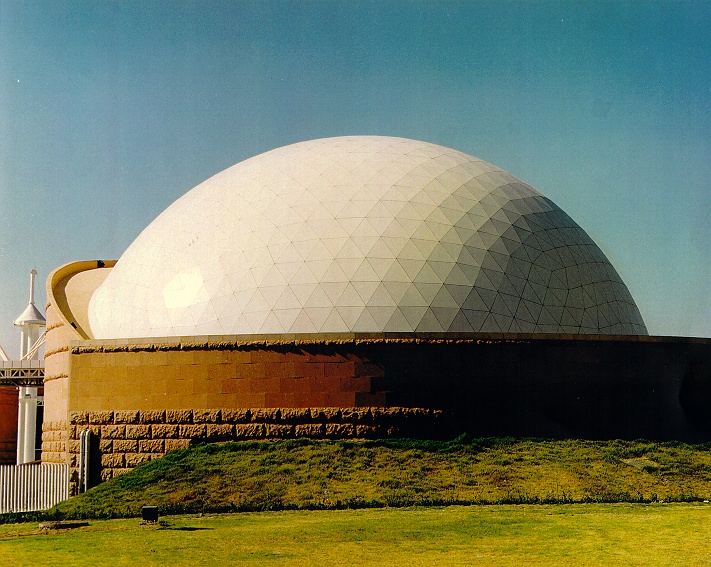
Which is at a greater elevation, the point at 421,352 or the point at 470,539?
the point at 421,352

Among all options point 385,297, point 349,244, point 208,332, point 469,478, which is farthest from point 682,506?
point 208,332

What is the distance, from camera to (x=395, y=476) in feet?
69.7

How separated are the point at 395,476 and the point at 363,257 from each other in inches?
265

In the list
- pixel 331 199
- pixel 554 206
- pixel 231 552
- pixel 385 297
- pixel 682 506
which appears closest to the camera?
pixel 231 552

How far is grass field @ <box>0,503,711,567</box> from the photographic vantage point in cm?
1448

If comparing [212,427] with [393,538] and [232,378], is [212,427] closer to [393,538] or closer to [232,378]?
[232,378]

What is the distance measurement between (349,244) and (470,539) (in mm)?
11657

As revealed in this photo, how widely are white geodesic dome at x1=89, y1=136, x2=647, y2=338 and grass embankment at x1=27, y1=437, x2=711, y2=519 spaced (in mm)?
3517

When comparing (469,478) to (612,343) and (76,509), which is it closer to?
(612,343)

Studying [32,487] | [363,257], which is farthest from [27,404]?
[363,257]

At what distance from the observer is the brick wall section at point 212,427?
23.3 metres

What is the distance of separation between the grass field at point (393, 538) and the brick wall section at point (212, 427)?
411 cm

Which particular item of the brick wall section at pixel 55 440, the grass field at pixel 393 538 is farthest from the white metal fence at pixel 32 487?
the grass field at pixel 393 538

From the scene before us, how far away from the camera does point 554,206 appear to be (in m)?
31.1
